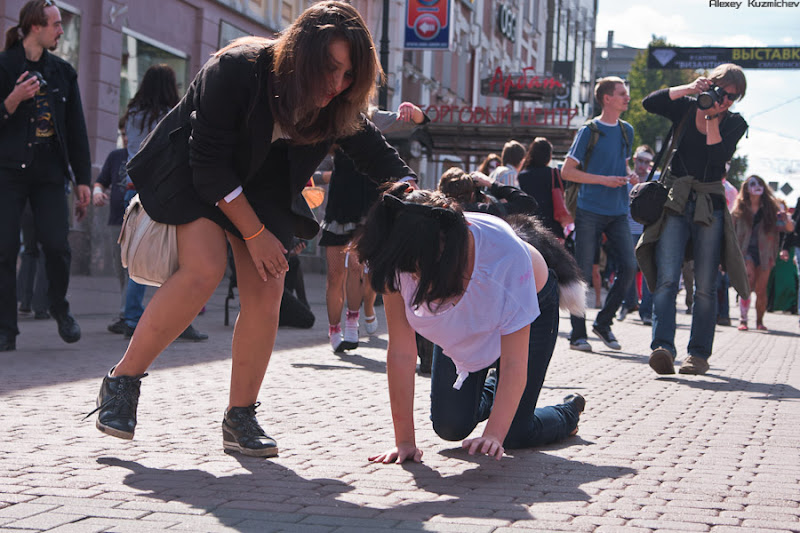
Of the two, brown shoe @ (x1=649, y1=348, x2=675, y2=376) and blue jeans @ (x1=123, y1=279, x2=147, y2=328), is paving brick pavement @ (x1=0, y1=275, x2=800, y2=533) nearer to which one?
brown shoe @ (x1=649, y1=348, x2=675, y2=376)

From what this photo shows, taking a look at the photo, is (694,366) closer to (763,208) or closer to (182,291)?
(182,291)

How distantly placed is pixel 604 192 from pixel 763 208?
612 cm

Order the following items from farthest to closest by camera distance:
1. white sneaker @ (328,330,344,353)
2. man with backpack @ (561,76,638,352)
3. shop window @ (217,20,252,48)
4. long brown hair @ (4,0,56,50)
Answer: shop window @ (217,20,252,48), man with backpack @ (561,76,638,352), white sneaker @ (328,330,344,353), long brown hair @ (4,0,56,50)

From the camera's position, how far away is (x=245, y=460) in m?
4.06

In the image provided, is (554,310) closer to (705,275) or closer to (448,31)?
(705,275)

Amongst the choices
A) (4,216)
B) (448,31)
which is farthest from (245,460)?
(448,31)

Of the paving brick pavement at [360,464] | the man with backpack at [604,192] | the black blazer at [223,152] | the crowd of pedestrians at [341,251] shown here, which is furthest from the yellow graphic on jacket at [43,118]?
the man with backpack at [604,192]

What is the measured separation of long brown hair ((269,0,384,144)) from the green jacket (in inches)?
162

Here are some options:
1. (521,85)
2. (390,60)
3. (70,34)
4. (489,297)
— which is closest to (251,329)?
(489,297)

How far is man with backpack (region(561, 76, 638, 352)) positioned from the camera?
920cm

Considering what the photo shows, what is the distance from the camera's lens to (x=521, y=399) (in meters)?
4.41

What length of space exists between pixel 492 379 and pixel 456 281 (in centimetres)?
126

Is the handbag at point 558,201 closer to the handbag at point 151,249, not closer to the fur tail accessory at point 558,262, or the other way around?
the fur tail accessory at point 558,262

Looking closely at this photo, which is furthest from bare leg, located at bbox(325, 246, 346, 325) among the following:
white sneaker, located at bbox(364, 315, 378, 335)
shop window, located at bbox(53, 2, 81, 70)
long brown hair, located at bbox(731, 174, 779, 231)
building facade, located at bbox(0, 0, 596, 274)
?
shop window, located at bbox(53, 2, 81, 70)
